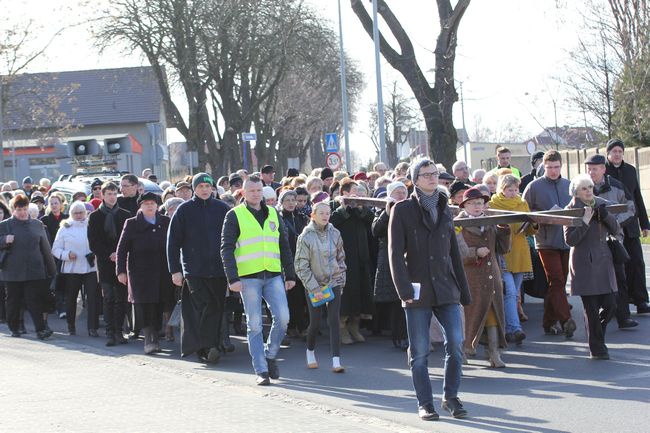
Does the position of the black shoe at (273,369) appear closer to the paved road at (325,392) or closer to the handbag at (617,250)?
the paved road at (325,392)

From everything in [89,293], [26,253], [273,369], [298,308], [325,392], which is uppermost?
[26,253]

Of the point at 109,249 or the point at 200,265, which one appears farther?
the point at 109,249

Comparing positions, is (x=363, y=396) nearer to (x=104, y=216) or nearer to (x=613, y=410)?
(x=613, y=410)

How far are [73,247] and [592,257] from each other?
739cm

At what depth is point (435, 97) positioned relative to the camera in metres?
22.2

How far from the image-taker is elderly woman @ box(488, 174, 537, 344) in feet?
39.8

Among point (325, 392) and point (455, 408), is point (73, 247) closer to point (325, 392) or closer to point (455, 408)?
point (325, 392)

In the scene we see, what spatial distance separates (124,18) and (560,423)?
33225mm

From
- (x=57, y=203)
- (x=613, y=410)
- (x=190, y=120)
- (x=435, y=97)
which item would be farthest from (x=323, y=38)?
(x=613, y=410)

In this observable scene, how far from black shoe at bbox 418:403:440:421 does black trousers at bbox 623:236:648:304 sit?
5596 mm

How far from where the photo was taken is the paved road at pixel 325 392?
864 cm

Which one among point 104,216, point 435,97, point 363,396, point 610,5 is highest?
point 610,5

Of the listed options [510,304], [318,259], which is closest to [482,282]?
[510,304]

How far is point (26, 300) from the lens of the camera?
15273 millimetres
